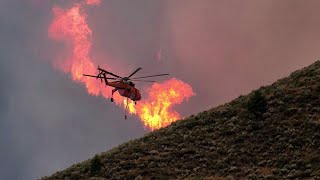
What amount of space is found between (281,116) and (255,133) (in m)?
4.21

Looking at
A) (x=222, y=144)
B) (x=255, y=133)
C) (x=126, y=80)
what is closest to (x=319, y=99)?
(x=255, y=133)

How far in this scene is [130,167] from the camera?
48469mm

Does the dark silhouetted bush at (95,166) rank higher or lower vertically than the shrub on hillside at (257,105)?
lower

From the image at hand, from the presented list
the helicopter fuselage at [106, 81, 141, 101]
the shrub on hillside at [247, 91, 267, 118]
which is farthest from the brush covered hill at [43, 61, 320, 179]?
the helicopter fuselage at [106, 81, 141, 101]

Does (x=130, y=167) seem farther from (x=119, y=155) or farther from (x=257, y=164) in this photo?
(x=257, y=164)

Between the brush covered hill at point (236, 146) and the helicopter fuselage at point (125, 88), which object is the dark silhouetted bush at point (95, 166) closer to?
the brush covered hill at point (236, 146)

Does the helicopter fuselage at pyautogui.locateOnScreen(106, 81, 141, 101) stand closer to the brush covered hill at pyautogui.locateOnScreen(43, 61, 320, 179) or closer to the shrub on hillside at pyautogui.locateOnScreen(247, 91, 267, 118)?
the brush covered hill at pyautogui.locateOnScreen(43, 61, 320, 179)

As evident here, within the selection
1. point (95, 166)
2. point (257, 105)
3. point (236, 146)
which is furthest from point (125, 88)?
point (236, 146)

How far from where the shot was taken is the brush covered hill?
4316 cm

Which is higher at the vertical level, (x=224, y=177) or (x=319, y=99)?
(x=319, y=99)

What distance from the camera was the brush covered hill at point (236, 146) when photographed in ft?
142

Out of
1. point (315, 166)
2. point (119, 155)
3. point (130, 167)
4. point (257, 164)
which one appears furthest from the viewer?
point (119, 155)

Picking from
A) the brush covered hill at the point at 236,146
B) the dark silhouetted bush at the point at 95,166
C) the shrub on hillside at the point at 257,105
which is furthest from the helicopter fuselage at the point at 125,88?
the shrub on hillside at the point at 257,105

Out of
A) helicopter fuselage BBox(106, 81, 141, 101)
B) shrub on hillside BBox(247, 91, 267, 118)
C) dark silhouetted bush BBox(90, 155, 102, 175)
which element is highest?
helicopter fuselage BBox(106, 81, 141, 101)
